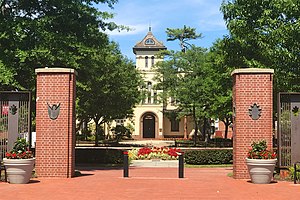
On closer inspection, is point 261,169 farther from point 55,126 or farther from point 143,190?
point 55,126

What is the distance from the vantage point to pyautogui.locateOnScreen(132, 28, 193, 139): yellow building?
5934cm

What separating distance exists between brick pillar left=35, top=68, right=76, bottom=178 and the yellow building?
42.2m

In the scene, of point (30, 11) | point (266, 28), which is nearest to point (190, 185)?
point (266, 28)

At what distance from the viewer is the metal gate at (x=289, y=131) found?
16328mm

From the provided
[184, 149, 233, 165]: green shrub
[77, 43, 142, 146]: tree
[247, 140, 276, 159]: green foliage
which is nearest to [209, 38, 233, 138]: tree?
[184, 149, 233, 165]: green shrub

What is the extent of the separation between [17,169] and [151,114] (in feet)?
154

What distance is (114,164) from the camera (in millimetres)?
24000

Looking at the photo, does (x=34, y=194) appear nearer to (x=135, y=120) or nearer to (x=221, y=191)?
(x=221, y=191)

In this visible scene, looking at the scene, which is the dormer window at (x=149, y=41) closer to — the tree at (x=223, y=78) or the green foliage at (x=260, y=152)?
the tree at (x=223, y=78)

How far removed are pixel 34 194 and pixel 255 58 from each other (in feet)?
44.3

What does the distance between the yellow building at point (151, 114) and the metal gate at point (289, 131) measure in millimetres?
41521

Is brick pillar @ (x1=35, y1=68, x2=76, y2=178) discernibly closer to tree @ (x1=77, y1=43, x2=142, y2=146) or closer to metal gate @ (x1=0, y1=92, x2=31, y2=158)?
metal gate @ (x1=0, y1=92, x2=31, y2=158)

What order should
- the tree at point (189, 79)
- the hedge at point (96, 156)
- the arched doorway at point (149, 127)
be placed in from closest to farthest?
the hedge at point (96, 156)
the tree at point (189, 79)
the arched doorway at point (149, 127)

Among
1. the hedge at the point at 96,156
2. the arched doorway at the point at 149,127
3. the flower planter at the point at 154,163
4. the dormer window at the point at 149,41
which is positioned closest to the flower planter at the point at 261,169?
the flower planter at the point at 154,163
